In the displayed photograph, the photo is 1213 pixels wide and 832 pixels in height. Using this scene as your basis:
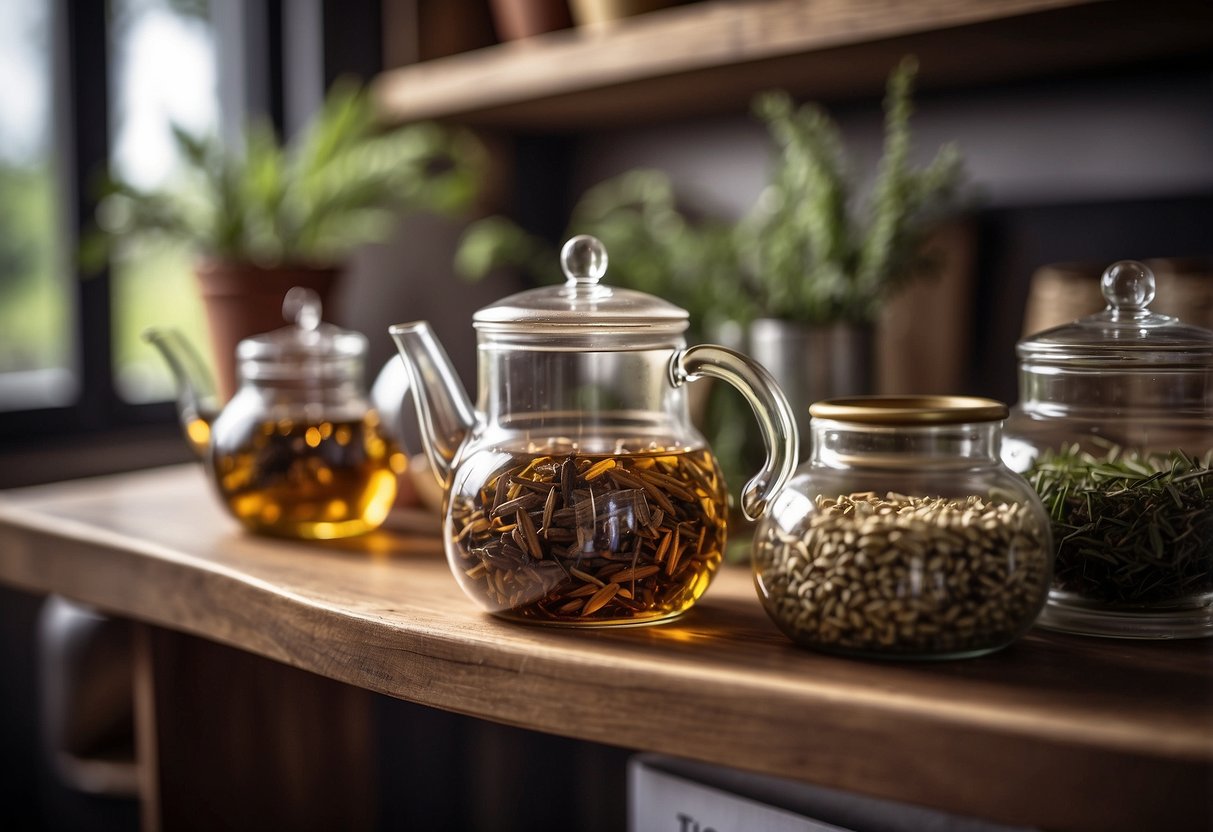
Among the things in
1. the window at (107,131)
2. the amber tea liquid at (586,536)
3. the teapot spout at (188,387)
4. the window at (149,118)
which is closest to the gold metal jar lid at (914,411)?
the amber tea liquid at (586,536)

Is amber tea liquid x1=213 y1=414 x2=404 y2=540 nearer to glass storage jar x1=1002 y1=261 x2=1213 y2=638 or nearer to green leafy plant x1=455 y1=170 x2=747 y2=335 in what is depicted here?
green leafy plant x1=455 y1=170 x2=747 y2=335

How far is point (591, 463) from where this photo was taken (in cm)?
65

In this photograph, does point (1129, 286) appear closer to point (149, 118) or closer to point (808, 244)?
point (808, 244)

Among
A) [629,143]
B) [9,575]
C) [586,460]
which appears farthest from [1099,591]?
[629,143]

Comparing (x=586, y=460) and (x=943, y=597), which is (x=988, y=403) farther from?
(x=586, y=460)

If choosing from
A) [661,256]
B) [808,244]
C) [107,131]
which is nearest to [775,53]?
[808,244]

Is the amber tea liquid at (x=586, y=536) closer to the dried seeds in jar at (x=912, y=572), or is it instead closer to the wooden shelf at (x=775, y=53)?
the dried seeds in jar at (x=912, y=572)

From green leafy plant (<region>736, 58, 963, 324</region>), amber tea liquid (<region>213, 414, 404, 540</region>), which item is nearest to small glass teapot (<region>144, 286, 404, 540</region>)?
amber tea liquid (<region>213, 414, 404, 540</region>)

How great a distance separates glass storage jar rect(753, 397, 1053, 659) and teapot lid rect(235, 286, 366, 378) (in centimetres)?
52

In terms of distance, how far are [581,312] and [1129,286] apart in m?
0.34

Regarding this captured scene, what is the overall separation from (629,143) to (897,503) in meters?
1.11

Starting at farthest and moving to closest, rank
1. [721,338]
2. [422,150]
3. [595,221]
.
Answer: [595,221] → [422,150] → [721,338]

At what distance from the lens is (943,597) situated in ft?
1.85

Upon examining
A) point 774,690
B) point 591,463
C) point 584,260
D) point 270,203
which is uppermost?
point 270,203
